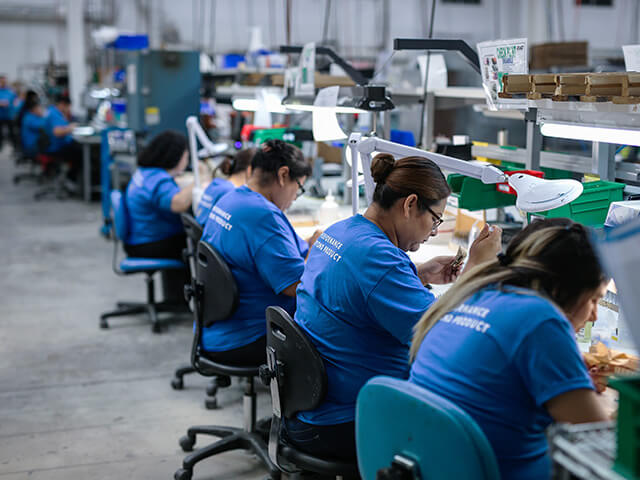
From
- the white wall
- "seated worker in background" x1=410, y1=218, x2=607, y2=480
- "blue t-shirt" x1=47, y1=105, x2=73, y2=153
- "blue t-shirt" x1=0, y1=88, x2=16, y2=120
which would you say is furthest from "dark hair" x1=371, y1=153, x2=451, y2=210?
"blue t-shirt" x1=0, y1=88, x2=16, y2=120

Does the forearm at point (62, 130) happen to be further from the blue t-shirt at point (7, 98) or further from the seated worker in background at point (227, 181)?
the blue t-shirt at point (7, 98)

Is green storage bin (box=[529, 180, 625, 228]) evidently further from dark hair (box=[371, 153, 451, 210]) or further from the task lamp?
the task lamp

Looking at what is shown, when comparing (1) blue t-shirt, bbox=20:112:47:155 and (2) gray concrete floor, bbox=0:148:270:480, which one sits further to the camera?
(1) blue t-shirt, bbox=20:112:47:155

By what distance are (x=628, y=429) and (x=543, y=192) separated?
94 centimetres

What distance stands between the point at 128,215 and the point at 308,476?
81.9 inches

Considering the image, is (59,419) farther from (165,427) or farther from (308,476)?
(308,476)

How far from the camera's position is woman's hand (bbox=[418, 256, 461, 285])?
204 cm

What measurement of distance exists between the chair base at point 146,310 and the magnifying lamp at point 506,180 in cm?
232

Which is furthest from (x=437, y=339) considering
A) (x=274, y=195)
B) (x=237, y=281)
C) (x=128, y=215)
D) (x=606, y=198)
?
(x=128, y=215)

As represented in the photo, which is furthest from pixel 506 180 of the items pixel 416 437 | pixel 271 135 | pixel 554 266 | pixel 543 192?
pixel 271 135

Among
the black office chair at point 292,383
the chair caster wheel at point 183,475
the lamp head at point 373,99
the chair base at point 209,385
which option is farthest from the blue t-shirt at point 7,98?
the black office chair at point 292,383

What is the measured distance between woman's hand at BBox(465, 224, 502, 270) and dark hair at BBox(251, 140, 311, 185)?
879mm

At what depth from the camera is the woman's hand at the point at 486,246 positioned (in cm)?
185

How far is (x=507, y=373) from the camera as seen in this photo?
117 cm
